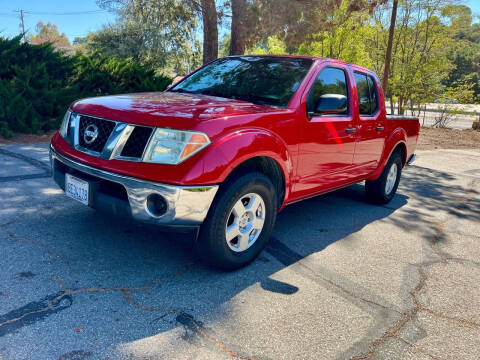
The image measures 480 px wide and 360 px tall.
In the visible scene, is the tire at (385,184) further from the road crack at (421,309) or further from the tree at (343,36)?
the tree at (343,36)

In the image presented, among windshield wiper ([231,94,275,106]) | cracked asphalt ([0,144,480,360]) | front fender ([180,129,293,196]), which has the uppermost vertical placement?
windshield wiper ([231,94,275,106])

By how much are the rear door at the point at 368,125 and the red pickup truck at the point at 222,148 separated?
0.06m

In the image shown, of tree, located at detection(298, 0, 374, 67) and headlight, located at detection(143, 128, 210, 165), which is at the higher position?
tree, located at detection(298, 0, 374, 67)

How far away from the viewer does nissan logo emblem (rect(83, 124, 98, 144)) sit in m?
3.03

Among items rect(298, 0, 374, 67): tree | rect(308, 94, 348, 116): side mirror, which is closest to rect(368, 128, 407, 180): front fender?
rect(308, 94, 348, 116): side mirror

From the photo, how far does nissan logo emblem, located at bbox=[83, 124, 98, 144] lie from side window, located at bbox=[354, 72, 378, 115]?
2934mm

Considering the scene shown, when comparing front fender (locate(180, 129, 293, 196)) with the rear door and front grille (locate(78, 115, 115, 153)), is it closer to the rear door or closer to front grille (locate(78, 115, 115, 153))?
front grille (locate(78, 115, 115, 153))

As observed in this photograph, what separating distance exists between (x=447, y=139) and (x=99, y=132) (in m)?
15.2

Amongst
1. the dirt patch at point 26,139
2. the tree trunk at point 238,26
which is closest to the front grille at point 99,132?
the dirt patch at point 26,139

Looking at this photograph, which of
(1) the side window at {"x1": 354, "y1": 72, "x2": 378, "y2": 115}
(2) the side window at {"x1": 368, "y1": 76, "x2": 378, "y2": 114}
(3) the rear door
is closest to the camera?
(3) the rear door

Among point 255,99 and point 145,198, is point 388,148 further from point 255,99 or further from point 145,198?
point 145,198

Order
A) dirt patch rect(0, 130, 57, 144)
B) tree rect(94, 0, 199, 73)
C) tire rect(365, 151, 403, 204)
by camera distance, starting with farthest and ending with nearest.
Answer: tree rect(94, 0, 199, 73), dirt patch rect(0, 130, 57, 144), tire rect(365, 151, 403, 204)

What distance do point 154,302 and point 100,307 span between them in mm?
339

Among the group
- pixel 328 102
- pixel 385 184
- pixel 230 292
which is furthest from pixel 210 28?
pixel 230 292
